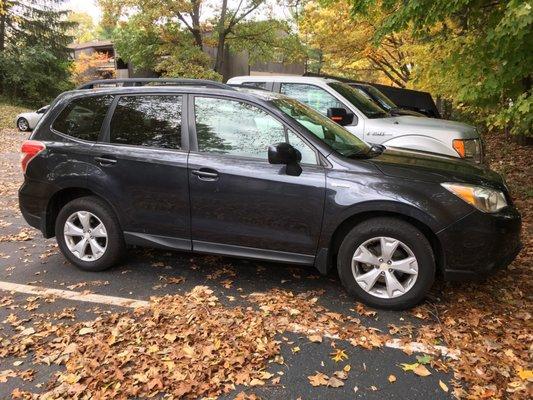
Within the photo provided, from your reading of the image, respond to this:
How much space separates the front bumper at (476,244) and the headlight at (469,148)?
122 inches

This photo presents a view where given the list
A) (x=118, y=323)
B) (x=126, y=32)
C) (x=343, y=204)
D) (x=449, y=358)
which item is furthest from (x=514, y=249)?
(x=126, y=32)

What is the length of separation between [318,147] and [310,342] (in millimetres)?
1652

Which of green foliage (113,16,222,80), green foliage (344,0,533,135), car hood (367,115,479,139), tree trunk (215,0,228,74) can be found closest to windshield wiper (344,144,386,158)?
green foliage (344,0,533,135)

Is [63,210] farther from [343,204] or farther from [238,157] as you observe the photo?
[343,204]

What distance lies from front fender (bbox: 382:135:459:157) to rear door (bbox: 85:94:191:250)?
3592 mm

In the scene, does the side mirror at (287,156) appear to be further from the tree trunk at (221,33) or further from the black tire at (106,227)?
the tree trunk at (221,33)

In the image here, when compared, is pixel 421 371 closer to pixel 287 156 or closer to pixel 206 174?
pixel 287 156

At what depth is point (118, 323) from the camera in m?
3.76

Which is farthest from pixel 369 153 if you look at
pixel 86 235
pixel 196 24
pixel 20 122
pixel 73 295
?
pixel 20 122

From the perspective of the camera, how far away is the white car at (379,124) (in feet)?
22.4

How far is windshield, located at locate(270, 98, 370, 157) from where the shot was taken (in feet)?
14.3

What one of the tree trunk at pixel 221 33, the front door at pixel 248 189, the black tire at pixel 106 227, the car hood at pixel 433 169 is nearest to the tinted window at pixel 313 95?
the car hood at pixel 433 169

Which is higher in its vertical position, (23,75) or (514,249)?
(23,75)

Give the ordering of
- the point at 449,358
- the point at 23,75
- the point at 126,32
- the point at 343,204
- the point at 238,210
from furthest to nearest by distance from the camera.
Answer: the point at 23,75, the point at 126,32, the point at 238,210, the point at 343,204, the point at 449,358
